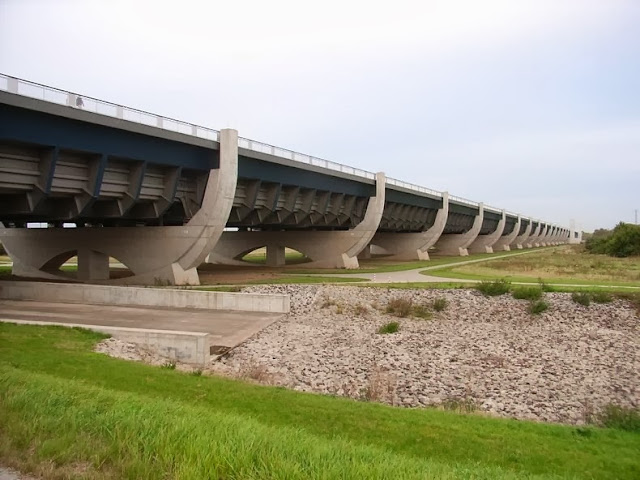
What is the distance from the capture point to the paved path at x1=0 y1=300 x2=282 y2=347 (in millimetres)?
21859

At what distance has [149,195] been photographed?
32719 mm

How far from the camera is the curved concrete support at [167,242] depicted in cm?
3428

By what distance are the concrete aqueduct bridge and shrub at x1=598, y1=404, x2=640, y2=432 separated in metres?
25.4

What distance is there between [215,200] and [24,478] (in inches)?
1168

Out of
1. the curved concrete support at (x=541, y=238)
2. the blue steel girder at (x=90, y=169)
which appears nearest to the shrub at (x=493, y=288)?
the blue steel girder at (x=90, y=169)

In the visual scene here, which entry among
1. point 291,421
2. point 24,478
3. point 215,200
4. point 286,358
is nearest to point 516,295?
point 286,358

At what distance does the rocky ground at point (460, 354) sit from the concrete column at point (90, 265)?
1876 centimetres

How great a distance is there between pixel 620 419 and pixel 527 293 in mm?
18208

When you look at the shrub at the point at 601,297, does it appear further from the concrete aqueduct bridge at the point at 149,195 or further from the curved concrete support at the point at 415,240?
the curved concrete support at the point at 415,240

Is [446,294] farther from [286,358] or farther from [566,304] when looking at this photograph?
[286,358]

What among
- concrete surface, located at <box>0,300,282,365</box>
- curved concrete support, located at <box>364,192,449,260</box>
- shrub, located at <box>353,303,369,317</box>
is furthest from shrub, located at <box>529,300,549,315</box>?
curved concrete support, located at <box>364,192,449,260</box>

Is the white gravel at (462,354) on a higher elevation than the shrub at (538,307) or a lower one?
lower

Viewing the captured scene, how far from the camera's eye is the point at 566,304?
90.6 feet

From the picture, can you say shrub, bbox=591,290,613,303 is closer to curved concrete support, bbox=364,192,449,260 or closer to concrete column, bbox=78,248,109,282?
concrete column, bbox=78,248,109,282
